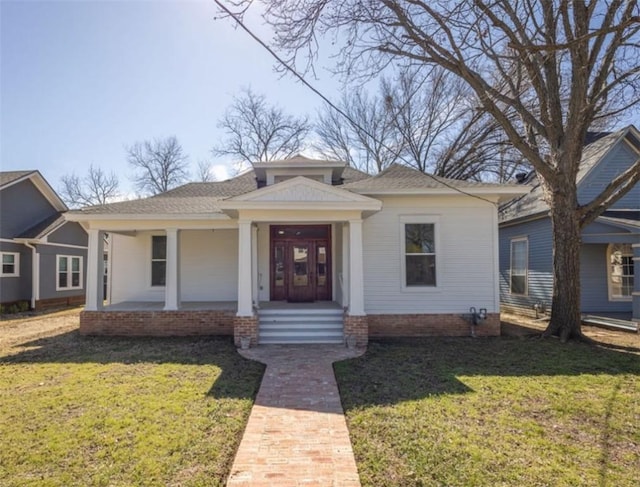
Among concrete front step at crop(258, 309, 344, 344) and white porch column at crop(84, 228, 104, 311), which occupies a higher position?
white porch column at crop(84, 228, 104, 311)

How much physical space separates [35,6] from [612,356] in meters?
13.9

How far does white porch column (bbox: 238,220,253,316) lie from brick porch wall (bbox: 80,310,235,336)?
1.50m

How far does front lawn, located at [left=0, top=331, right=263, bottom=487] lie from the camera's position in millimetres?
A: 3381

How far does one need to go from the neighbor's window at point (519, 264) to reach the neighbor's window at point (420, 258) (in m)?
5.88

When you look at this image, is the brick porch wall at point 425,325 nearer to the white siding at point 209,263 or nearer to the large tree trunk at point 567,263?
the large tree trunk at point 567,263

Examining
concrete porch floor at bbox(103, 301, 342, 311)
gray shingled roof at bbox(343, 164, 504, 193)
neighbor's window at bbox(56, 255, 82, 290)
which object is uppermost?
gray shingled roof at bbox(343, 164, 504, 193)

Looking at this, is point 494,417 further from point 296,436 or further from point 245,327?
point 245,327

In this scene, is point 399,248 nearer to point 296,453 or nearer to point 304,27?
point 304,27

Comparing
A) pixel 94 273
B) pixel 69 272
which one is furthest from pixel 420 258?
pixel 69 272

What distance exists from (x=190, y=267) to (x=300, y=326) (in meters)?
4.70

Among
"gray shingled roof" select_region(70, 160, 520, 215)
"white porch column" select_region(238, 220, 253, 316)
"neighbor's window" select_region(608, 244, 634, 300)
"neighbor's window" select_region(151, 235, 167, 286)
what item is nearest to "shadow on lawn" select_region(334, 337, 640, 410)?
"white porch column" select_region(238, 220, 253, 316)

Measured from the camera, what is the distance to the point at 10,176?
1619 cm

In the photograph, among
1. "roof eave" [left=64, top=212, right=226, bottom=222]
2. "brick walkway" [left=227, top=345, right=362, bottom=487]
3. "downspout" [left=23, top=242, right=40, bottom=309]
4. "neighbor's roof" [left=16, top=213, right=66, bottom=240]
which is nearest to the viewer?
"brick walkway" [left=227, top=345, right=362, bottom=487]

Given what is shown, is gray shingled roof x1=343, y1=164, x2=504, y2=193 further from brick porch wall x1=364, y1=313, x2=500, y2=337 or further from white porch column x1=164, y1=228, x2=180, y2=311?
white porch column x1=164, y1=228, x2=180, y2=311
